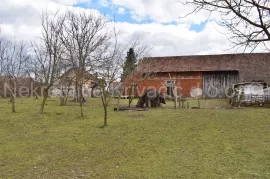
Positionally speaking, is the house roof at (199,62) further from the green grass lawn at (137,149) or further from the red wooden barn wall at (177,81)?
the green grass lawn at (137,149)

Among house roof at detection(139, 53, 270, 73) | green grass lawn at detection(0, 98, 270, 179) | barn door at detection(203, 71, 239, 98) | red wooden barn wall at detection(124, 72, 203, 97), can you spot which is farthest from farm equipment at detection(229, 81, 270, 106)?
red wooden barn wall at detection(124, 72, 203, 97)

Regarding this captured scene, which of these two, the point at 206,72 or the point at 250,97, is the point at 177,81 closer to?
the point at 206,72

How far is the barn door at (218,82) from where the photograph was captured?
3400cm

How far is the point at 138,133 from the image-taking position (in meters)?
10.5

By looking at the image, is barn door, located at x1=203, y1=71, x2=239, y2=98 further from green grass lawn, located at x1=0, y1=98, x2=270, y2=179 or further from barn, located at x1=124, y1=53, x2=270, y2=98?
green grass lawn, located at x1=0, y1=98, x2=270, y2=179

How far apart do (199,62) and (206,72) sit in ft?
6.02

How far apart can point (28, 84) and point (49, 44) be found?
81.4ft

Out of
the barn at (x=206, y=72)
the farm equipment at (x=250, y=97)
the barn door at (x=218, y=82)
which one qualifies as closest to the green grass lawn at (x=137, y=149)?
the farm equipment at (x=250, y=97)

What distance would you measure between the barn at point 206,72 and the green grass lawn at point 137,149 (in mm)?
21116

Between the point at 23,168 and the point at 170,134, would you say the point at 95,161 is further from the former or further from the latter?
the point at 170,134

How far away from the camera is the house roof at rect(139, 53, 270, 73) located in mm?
34594

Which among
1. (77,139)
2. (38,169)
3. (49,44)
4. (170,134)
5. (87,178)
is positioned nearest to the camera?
(87,178)

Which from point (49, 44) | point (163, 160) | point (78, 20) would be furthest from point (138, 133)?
point (78, 20)

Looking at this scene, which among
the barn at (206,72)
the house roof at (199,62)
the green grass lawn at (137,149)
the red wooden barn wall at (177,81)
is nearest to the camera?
the green grass lawn at (137,149)
